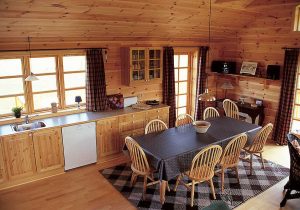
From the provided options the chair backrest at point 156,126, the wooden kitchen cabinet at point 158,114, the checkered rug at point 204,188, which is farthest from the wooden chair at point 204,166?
the wooden kitchen cabinet at point 158,114

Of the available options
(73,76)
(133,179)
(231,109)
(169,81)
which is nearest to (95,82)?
(73,76)

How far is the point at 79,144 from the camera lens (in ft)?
15.2

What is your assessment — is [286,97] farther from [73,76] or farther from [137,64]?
[73,76]

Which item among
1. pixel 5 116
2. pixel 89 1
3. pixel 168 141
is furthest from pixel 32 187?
pixel 89 1

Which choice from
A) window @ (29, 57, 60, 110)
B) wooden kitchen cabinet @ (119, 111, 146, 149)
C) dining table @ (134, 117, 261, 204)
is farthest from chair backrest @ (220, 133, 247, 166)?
window @ (29, 57, 60, 110)

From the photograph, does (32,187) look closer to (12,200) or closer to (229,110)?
(12,200)

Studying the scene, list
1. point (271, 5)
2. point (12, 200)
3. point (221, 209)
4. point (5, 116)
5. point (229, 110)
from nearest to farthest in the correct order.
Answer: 1. point (221, 209)
2. point (12, 200)
3. point (5, 116)
4. point (271, 5)
5. point (229, 110)

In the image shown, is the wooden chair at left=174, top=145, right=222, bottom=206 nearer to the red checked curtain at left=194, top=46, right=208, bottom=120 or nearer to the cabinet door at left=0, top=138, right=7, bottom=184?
the cabinet door at left=0, top=138, right=7, bottom=184

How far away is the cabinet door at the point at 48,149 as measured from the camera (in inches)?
168

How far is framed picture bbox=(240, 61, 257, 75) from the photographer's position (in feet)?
20.2

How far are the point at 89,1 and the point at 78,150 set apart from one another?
238 centimetres

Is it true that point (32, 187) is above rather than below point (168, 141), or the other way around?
below

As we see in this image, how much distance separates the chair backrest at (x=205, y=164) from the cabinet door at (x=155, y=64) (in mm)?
2313

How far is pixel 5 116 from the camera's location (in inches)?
178
